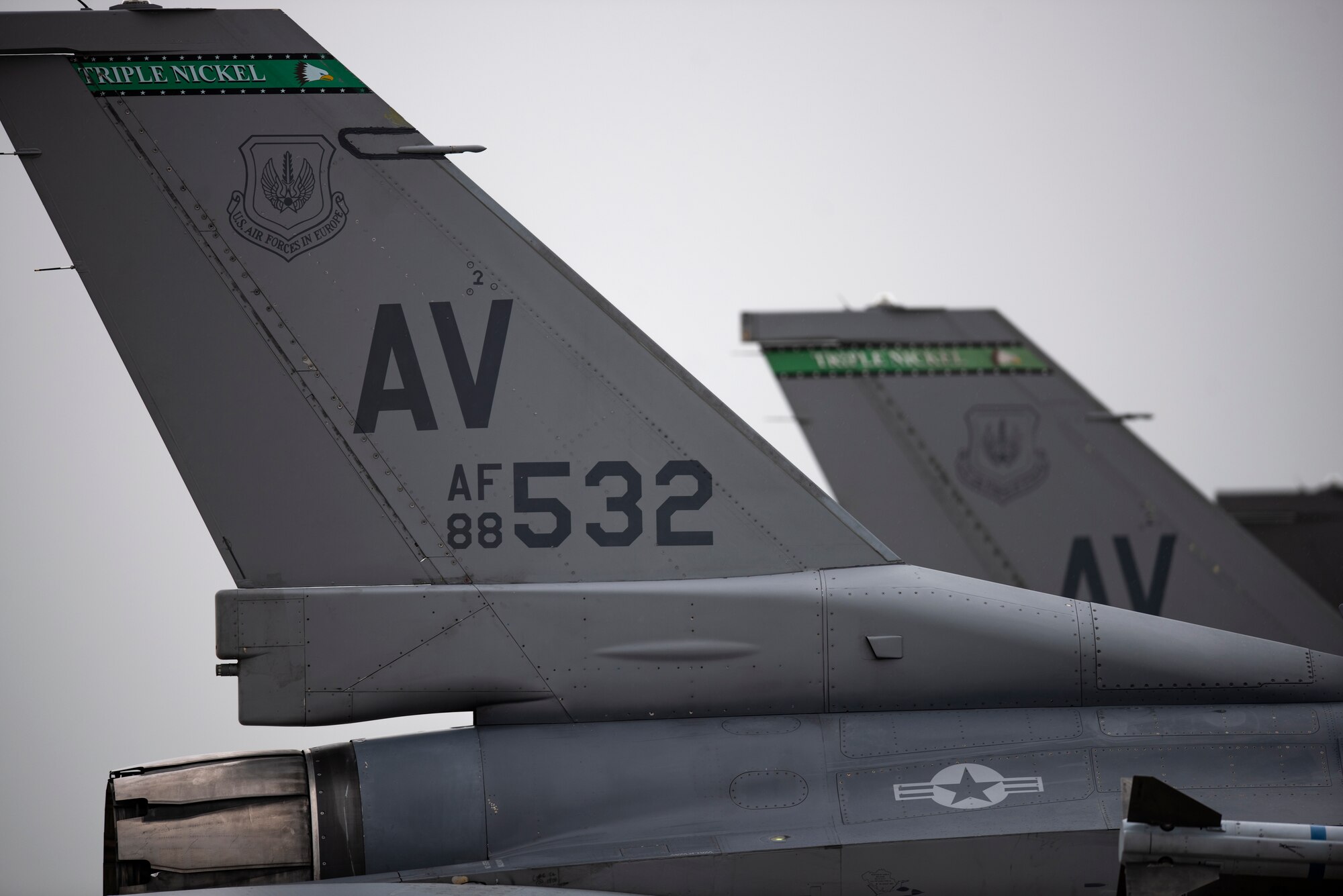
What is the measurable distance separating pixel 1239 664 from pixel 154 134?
4.42m

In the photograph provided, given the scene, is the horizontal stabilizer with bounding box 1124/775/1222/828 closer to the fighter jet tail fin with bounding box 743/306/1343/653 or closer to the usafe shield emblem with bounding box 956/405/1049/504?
the fighter jet tail fin with bounding box 743/306/1343/653

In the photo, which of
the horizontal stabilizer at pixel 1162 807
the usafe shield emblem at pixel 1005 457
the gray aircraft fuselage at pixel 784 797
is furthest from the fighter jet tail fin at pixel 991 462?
the horizontal stabilizer at pixel 1162 807

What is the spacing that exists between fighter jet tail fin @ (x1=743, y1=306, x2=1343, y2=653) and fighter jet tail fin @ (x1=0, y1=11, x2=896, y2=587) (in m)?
5.30

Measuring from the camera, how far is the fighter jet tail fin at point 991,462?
8.93 meters

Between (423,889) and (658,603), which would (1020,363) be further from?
(423,889)

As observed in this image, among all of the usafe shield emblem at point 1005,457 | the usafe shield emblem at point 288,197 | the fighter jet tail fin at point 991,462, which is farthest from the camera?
the usafe shield emblem at point 1005,457

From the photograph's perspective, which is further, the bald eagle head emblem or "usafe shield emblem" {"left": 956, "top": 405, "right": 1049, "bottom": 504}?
"usafe shield emblem" {"left": 956, "top": 405, "right": 1049, "bottom": 504}

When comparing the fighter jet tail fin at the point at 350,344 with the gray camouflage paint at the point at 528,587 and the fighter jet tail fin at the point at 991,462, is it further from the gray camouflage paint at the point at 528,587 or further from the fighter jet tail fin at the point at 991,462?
the fighter jet tail fin at the point at 991,462

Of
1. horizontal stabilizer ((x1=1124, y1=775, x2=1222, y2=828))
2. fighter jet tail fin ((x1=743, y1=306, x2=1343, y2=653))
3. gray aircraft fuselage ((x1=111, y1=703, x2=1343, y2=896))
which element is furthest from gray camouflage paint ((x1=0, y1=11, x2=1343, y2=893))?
fighter jet tail fin ((x1=743, y1=306, x2=1343, y2=653))

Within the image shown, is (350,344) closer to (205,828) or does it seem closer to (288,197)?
(288,197)

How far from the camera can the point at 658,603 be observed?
13.0ft

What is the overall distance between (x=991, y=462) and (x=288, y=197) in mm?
6569

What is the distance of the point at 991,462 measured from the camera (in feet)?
30.3

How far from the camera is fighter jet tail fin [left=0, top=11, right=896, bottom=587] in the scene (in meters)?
4.00
